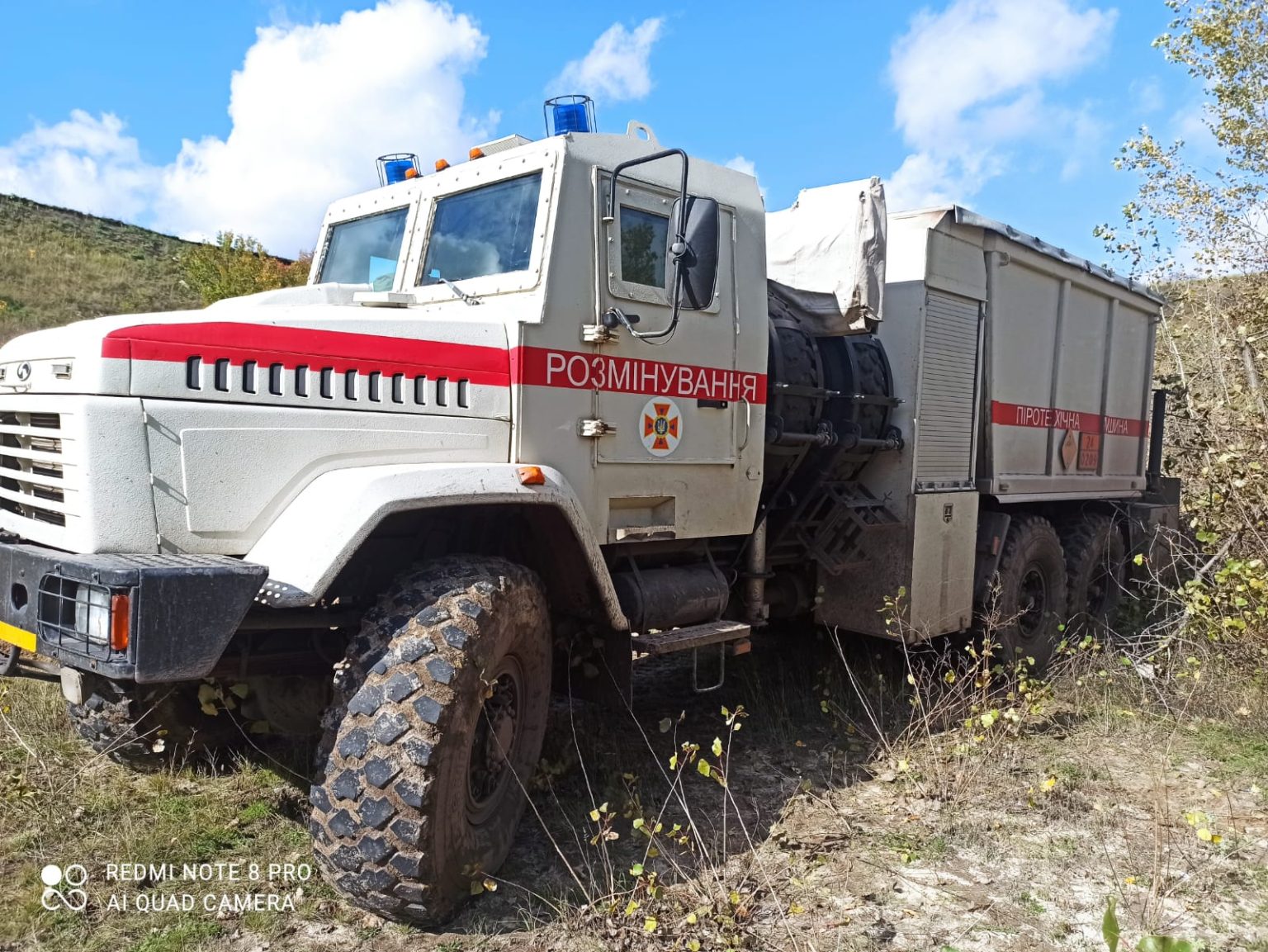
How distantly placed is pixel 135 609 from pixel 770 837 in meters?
2.47

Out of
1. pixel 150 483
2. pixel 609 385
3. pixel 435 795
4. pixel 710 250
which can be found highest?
pixel 710 250

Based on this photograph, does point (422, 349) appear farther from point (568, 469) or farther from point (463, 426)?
point (568, 469)

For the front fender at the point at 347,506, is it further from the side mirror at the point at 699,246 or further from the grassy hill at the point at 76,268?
the grassy hill at the point at 76,268

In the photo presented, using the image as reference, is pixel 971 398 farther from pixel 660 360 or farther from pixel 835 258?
pixel 660 360

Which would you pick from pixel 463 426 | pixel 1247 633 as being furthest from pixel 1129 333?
pixel 463 426

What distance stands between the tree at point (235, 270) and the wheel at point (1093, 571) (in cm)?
1425

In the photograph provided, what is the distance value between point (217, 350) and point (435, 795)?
1.55m

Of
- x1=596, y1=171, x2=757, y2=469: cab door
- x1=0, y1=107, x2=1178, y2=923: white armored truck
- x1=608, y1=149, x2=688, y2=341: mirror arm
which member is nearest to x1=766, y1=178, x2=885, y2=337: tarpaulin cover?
x1=0, y1=107, x2=1178, y2=923: white armored truck

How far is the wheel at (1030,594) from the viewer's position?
6457 millimetres

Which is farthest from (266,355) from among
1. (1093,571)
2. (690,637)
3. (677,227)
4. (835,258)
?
(1093,571)

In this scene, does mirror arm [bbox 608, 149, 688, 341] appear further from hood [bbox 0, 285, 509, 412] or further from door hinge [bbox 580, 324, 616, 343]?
hood [bbox 0, 285, 509, 412]

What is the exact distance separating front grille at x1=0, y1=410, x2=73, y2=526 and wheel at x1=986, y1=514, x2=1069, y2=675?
16.8ft

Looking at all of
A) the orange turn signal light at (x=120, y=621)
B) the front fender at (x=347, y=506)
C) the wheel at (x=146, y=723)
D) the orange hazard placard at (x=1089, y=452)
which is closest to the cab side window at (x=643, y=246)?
the front fender at (x=347, y=506)

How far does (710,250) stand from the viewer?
387cm
